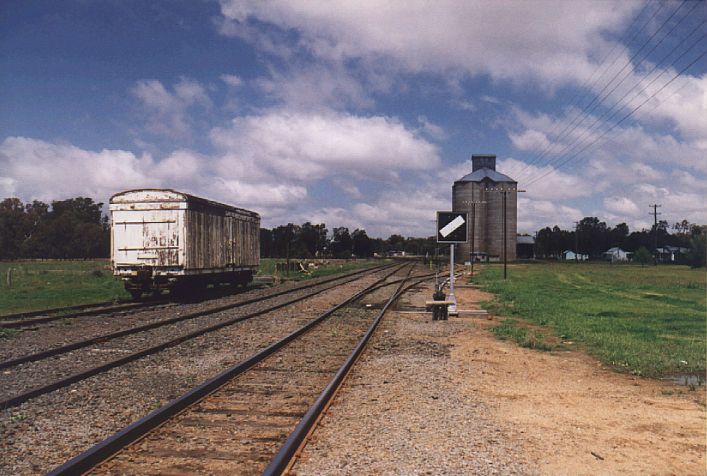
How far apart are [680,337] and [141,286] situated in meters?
16.3

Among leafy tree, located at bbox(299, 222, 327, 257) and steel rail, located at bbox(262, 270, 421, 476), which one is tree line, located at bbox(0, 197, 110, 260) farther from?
steel rail, located at bbox(262, 270, 421, 476)

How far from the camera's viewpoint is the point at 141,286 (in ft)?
63.8

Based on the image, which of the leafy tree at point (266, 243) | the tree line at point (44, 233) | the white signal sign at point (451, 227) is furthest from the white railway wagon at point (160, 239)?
the leafy tree at point (266, 243)

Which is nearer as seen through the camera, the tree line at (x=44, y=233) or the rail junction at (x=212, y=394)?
the rail junction at (x=212, y=394)

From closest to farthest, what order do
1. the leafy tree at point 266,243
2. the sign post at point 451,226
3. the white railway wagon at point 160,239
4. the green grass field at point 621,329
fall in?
the green grass field at point 621,329, the sign post at point 451,226, the white railway wagon at point 160,239, the leafy tree at point 266,243

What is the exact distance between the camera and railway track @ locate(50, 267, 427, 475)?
444cm

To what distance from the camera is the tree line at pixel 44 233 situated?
104m

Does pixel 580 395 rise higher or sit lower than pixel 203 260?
lower

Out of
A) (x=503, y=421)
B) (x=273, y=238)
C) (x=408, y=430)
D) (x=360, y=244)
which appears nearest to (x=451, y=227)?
(x=503, y=421)

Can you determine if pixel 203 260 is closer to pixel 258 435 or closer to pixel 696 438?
pixel 258 435

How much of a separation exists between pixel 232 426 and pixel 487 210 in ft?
280

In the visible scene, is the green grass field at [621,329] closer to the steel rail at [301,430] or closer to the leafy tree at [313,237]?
the steel rail at [301,430]

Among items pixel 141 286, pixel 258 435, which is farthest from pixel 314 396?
pixel 141 286

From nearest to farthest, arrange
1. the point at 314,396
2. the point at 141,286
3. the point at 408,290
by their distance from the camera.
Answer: the point at 314,396
the point at 141,286
the point at 408,290
